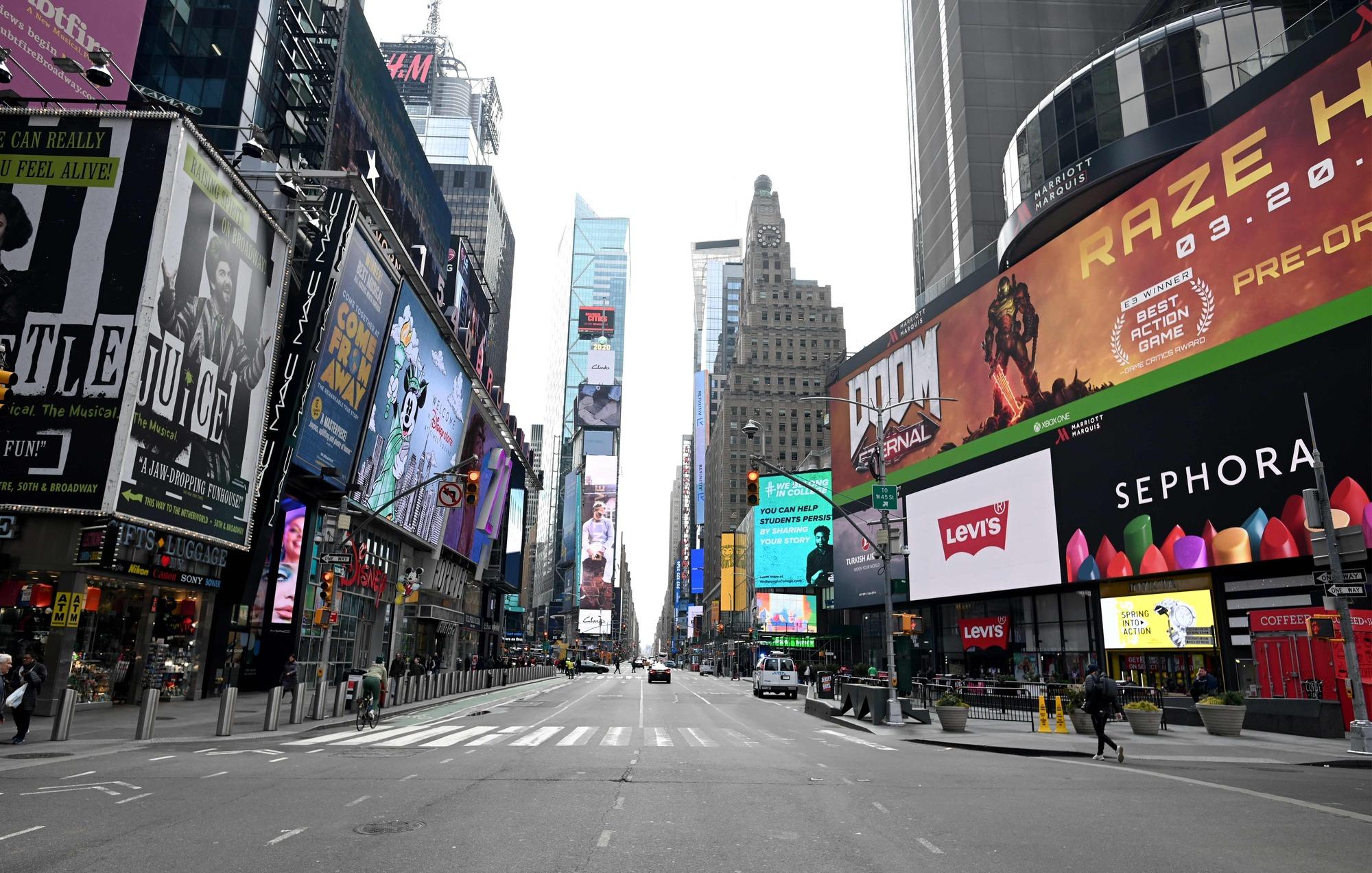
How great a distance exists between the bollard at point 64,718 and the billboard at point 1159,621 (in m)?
36.6

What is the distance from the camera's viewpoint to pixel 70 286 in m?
22.0

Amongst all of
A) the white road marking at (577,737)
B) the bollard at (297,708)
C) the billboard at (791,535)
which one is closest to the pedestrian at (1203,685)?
the white road marking at (577,737)

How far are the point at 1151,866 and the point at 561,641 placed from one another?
186 metres

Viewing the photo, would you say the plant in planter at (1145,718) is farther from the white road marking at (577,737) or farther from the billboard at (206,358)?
the billboard at (206,358)

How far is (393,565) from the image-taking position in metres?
47.7

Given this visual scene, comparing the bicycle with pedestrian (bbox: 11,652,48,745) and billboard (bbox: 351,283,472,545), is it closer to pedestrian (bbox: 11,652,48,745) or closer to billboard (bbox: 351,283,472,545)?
pedestrian (bbox: 11,652,48,745)

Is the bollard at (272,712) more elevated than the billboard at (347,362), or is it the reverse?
the billboard at (347,362)

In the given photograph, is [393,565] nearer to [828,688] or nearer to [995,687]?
[828,688]

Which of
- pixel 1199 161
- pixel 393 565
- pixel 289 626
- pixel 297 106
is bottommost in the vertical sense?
pixel 289 626

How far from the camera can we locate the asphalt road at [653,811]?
782 centimetres

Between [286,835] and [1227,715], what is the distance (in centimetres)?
2342

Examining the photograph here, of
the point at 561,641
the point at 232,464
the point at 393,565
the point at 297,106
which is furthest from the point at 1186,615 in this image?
the point at 561,641

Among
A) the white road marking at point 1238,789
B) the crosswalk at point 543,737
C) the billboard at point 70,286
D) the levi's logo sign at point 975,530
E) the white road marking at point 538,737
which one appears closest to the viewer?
the white road marking at point 1238,789

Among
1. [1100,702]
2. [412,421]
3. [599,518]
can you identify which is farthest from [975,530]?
[599,518]
